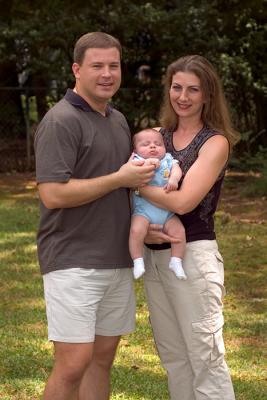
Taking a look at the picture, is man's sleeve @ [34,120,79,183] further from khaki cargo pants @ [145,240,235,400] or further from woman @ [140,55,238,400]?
khaki cargo pants @ [145,240,235,400]

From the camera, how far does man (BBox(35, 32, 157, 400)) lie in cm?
350

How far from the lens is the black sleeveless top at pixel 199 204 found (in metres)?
3.74

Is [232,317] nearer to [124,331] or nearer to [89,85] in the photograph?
Result: [124,331]

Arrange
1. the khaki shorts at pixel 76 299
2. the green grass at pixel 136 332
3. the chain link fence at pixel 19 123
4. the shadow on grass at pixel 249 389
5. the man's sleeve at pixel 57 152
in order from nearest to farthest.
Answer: the man's sleeve at pixel 57 152
the khaki shorts at pixel 76 299
the shadow on grass at pixel 249 389
the green grass at pixel 136 332
the chain link fence at pixel 19 123

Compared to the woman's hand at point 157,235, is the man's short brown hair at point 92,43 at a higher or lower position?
higher

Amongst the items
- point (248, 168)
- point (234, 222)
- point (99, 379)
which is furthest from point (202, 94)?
point (248, 168)

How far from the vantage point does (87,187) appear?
3.49m

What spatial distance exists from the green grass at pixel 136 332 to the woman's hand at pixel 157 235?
1.50m

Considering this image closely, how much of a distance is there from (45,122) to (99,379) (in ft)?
4.01

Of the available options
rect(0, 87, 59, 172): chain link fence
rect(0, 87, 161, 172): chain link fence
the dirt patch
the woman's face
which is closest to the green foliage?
rect(0, 87, 161, 172): chain link fence

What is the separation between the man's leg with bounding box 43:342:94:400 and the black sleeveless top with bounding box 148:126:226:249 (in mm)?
591

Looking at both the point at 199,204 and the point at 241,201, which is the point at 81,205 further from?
the point at 241,201

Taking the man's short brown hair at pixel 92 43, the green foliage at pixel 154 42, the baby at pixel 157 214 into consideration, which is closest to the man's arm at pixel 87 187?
the baby at pixel 157 214

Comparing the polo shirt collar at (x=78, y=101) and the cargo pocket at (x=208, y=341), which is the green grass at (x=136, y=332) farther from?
the polo shirt collar at (x=78, y=101)
